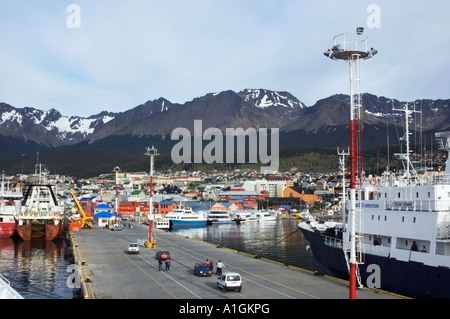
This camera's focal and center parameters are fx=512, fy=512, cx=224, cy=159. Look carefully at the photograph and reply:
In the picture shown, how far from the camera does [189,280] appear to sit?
100 feet

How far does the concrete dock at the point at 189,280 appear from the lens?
26062 mm

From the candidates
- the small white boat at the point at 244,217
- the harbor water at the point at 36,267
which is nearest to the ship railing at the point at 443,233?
the harbor water at the point at 36,267

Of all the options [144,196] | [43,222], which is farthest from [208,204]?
[43,222]

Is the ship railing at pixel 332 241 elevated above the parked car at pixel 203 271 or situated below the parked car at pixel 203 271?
above

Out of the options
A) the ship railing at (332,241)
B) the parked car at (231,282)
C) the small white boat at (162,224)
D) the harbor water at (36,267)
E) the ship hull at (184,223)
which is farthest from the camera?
the ship hull at (184,223)

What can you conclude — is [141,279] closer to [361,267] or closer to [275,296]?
[275,296]

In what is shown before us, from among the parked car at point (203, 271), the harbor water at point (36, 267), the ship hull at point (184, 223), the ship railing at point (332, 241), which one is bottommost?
the ship hull at point (184, 223)

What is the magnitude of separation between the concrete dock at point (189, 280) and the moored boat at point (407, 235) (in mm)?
2510

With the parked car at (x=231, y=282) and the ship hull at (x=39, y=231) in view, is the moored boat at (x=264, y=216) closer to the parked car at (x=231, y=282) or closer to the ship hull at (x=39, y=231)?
the ship hull at (x=39, y=231)

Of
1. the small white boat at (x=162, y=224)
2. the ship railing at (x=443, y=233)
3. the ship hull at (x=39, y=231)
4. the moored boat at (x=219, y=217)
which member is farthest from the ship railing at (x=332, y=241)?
the moored boat at (x=219, y=217)

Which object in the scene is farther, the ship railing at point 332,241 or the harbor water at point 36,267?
the ship railing at point 332,241

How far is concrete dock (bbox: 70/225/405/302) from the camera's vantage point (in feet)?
85.5

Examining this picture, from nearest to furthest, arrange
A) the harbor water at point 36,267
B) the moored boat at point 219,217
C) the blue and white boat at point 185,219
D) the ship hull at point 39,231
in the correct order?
the harbor water at point 36,267 < the ship hull at point 39,231 < the blue and white boat at point 185,219 < the moored boat at point 219,217
